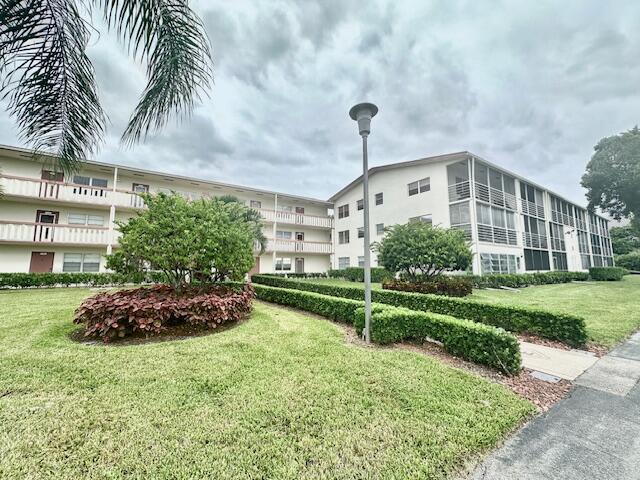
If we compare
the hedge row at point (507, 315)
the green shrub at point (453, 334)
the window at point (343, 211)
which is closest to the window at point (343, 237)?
the window at point (343, 211)

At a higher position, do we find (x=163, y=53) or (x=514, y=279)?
(x=163, y=53)

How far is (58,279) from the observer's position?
47.3ft

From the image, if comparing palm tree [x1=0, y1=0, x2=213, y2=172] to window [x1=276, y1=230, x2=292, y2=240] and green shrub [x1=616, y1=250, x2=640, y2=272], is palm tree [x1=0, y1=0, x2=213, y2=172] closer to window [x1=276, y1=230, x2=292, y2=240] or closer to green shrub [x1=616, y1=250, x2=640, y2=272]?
window [x1=276, y1=230, x2=292, y2=240]

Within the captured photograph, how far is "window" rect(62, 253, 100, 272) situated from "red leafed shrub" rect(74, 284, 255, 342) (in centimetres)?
1401

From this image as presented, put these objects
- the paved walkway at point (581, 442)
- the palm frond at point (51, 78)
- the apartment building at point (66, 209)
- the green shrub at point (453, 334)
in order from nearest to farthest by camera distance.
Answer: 1. the palm frond at point (51, 78)
2. the paved walkway at point (581, 442)
3. the green shrub at point (453, 334)
4. the apartment building at point (66, 209)

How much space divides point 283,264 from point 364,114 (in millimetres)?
20642

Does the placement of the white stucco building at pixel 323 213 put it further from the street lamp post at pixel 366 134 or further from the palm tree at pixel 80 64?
the street lamp post at pixel 366 134

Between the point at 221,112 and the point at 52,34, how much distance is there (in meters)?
1.60

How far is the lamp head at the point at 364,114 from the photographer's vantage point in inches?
219

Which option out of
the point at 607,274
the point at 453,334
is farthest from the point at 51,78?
the point at 607,274

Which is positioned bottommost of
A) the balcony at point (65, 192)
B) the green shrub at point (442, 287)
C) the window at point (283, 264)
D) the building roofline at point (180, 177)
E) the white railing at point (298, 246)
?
the green shrub at point (442, 287)

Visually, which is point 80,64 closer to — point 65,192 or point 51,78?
point 51,78

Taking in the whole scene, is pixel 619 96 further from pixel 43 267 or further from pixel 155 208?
pixel 43 267

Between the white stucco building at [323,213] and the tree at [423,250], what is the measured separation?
5.71m
